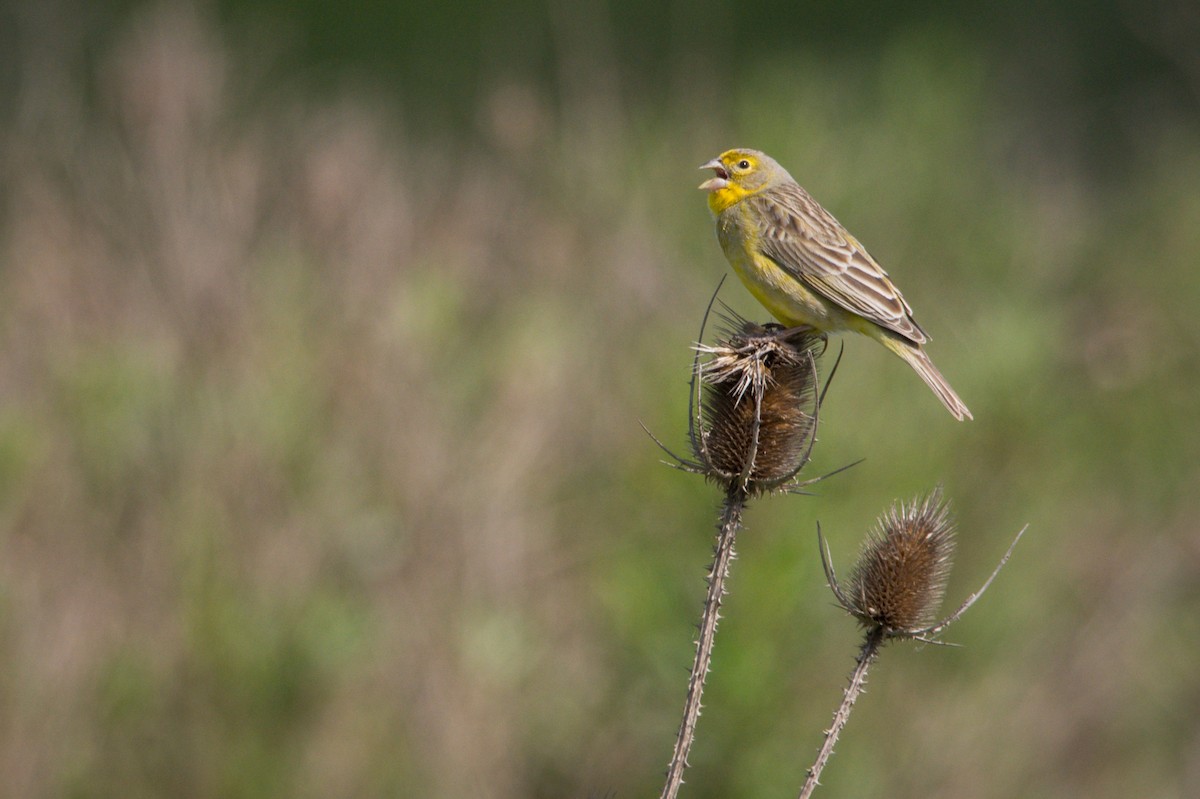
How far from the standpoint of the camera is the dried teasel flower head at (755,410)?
3324 mm

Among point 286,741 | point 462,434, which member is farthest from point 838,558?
point 286,741

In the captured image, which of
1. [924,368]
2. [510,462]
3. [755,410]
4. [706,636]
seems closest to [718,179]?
[924,368]

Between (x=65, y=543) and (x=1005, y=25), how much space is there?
9622 mm

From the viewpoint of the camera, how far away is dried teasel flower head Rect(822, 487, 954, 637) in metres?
3.21

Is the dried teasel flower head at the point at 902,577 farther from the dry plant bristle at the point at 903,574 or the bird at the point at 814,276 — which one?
the bird at the point at 814,276

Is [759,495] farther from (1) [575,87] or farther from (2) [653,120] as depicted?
(2) [653,120]

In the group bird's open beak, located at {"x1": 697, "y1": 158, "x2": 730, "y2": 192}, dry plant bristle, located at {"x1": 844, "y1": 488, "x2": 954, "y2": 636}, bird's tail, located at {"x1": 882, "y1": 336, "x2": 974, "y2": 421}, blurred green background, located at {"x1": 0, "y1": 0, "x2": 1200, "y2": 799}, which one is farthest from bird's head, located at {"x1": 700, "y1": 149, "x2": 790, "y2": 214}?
dry plant bristle, located at {"x1": 844, "y1": 488, "x2": 954, "y2": 636}

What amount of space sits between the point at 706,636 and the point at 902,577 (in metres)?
0.51

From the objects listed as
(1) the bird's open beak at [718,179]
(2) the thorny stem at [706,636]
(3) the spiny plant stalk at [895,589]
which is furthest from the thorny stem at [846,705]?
(1) the bird's open beak at [718,179]

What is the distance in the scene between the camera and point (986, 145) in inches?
372

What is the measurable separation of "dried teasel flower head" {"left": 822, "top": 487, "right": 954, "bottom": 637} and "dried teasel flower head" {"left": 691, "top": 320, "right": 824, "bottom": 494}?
27cm

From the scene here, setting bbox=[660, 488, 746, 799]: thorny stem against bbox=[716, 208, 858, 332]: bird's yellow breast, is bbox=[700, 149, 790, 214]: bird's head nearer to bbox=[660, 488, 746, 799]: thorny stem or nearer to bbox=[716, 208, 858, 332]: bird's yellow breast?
bbox=[716, 208, 858, 332]: bird's yellow breast

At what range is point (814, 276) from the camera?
463 centimetres

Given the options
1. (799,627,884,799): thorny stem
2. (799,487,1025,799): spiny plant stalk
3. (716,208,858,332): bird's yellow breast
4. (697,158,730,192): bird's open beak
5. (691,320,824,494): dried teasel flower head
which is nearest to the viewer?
(799,627,884,799): thorny stem
